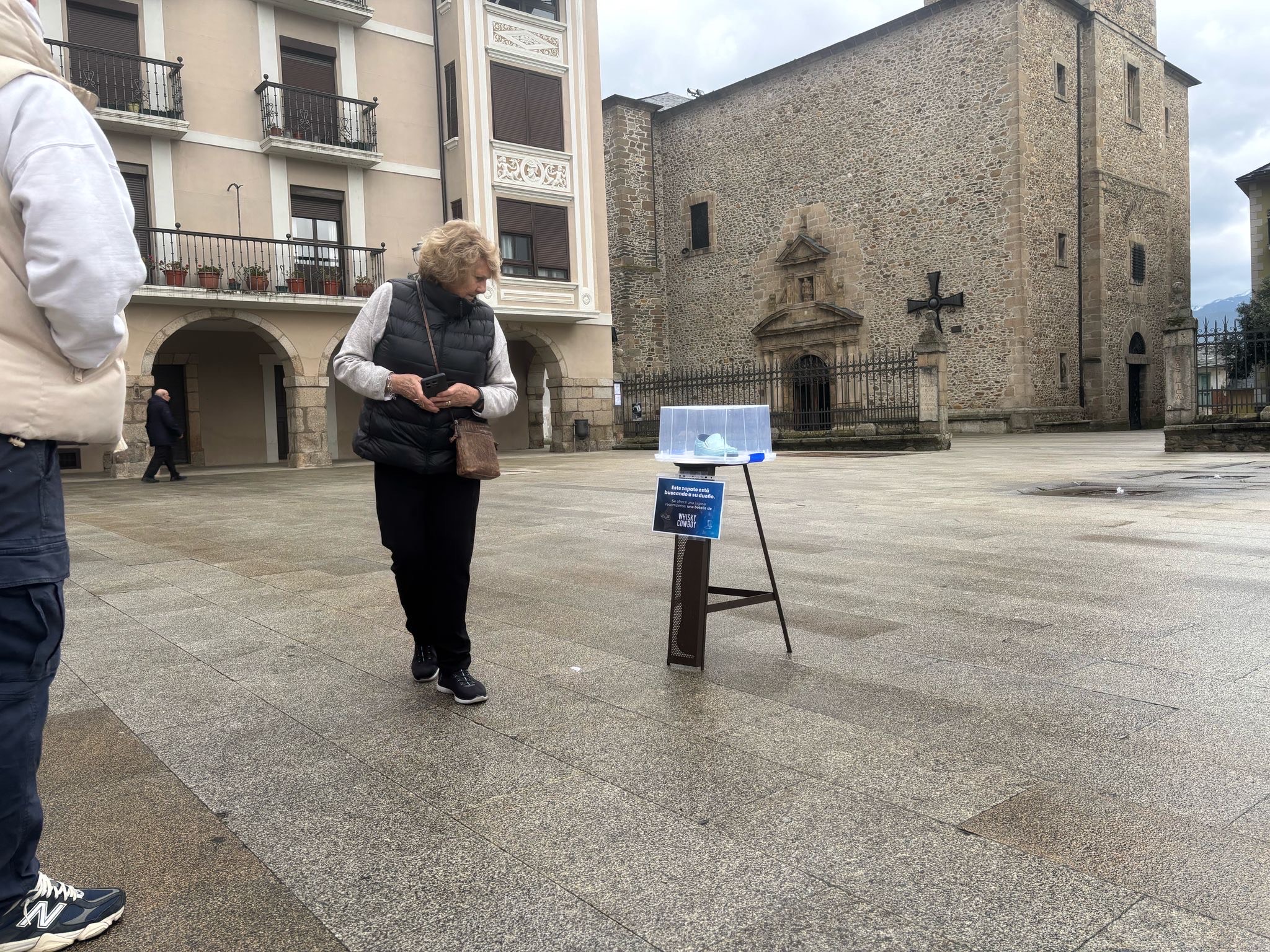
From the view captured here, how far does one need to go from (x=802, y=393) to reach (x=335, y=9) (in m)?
16.2

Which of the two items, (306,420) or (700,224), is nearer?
(306,420)

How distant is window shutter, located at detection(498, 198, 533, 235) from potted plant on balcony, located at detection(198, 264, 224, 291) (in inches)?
234

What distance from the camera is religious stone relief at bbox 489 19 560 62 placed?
817 inches

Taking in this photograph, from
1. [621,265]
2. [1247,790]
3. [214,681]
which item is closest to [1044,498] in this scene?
[1247,790]

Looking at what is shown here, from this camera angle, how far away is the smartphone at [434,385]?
3346mm

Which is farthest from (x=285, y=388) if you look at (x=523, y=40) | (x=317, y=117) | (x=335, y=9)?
(x=523, y=40)

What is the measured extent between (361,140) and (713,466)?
18325 mm

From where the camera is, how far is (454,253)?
10.9 feet

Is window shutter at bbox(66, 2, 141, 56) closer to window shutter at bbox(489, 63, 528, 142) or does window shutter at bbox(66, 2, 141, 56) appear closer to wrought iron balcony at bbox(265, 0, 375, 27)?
wrought iron balcony at bbox(265, 0, 375, 27)

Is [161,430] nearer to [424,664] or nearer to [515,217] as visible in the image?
[515,217]

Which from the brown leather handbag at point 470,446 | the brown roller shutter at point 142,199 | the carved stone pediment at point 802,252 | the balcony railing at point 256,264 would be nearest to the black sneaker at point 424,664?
the brown leather handbag at point 470,446

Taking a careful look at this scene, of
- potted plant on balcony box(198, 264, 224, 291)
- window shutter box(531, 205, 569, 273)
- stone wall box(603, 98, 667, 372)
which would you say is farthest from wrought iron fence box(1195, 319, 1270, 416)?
stone wall box(603, 98, 667, 372)

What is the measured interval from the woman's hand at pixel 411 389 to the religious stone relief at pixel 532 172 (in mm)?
18509

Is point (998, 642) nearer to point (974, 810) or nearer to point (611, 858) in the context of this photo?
point (974, 810)
